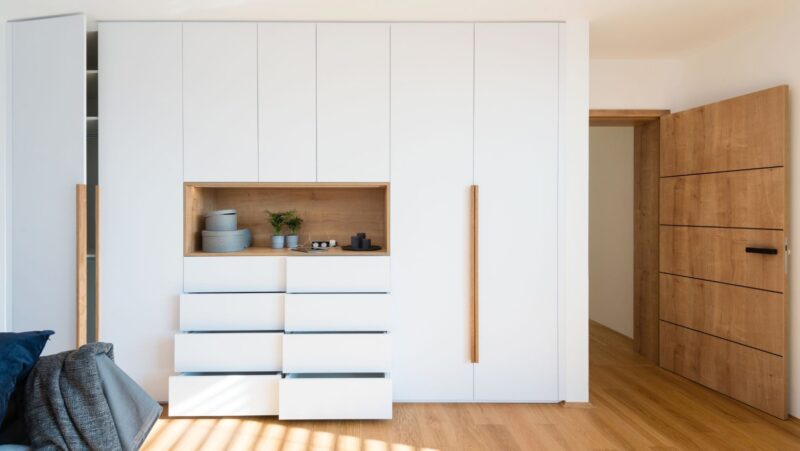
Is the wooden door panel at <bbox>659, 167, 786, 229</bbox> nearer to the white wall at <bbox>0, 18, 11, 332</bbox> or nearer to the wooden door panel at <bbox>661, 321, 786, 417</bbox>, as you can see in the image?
the wooden door panel at <bbox>661, 321, 786, 417</bbox>

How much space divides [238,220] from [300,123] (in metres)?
0.90

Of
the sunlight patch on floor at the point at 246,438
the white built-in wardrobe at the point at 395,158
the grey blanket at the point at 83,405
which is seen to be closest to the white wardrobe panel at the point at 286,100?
the white built-in wardrobe at the point at 395,158

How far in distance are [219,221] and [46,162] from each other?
104cm

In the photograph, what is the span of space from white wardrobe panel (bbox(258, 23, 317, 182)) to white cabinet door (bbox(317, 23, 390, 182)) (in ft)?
0.18

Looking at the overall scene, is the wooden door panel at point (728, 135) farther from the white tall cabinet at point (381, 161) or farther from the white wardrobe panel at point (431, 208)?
the white wardrobe panel at point (431, 208)

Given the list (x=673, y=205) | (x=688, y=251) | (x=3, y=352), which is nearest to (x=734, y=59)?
(x=673, y=205)

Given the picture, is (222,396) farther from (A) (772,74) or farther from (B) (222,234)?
(A) (772,74)

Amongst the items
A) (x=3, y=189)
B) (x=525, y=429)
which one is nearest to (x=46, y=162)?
(x=3, y=189)

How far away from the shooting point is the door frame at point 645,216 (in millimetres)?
3932

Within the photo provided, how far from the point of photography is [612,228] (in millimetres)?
5098

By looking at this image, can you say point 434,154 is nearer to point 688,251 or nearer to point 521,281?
point 521,281

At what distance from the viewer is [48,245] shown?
3.03 meters

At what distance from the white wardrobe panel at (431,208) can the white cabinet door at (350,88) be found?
0.31 feet

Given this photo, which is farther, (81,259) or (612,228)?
(612,228)
